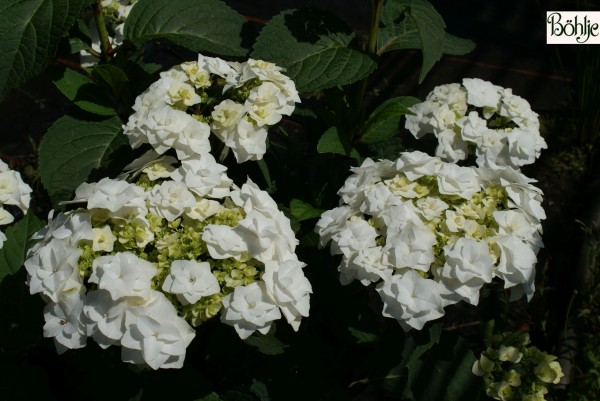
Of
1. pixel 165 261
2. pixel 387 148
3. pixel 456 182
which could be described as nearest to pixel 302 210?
pixel 387 148

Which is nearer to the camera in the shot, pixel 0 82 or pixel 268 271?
pixel 268 271

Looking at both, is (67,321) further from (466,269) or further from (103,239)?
(466,269)

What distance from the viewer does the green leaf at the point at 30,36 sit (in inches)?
56.5

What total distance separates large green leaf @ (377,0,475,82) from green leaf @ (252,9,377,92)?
0.13 meters

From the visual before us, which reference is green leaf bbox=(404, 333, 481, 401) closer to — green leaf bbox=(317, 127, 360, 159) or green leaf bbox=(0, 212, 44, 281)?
green leaf bbox=(317, 127, 360, 159)

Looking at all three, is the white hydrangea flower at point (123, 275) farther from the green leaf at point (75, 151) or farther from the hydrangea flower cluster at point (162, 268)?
the green leaf at point (75, 151)

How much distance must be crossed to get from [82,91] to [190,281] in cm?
74

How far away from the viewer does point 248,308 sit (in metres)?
1.23

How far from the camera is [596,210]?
292 centimetres

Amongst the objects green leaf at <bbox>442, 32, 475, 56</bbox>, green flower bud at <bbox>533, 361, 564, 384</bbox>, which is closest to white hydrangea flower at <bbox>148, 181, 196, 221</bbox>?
green leaf at <bbox>442, 32, 475, 56</bbox>

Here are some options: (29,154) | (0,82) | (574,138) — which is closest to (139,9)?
(0,82)

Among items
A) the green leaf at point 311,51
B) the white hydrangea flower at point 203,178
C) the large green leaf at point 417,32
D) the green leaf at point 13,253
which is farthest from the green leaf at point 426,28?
the green leaf at point 13,253

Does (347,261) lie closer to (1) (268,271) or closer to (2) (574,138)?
(1) (268,271)

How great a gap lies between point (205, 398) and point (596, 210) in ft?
6.65
